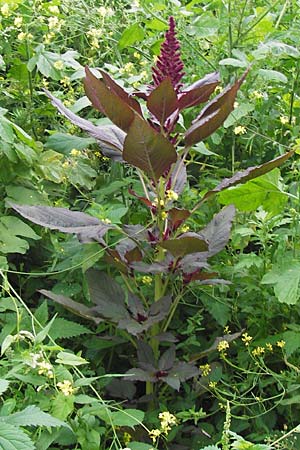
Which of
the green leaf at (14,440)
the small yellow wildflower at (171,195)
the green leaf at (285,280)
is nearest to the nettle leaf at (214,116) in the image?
the small yellow wildflower at (171,195)

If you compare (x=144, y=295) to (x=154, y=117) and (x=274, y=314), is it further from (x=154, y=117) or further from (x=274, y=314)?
(x=154, y=117)

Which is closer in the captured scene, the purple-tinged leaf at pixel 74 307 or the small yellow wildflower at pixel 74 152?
the purple-tinged leaf at pixel 74 307

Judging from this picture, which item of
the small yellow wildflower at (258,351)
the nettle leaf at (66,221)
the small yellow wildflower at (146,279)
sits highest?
the nettle leaf at (66,221)

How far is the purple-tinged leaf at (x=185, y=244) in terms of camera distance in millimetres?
1405

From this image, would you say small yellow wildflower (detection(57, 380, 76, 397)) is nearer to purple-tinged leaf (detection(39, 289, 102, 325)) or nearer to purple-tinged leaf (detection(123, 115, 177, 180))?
purple-tinged leaf (detection(39, 289, 102, 325))

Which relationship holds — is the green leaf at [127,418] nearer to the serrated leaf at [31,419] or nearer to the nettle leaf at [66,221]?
the serrated leaf at [31,419]

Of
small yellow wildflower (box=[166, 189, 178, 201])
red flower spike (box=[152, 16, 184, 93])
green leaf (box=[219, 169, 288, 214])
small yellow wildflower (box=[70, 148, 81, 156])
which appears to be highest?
red flower spike (box=[152, 16, 184, 93])

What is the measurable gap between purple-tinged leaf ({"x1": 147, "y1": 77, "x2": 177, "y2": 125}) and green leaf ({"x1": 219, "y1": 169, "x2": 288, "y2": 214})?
0.33 m

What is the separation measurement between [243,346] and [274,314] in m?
0.11

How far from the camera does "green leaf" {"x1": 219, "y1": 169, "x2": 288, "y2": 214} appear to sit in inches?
65.4

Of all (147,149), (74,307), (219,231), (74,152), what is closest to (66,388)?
(74,307)

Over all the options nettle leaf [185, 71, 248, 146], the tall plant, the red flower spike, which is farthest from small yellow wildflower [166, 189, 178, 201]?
the red flower spike

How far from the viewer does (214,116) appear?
140 centimetres

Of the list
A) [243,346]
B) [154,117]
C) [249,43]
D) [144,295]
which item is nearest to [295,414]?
[243,346]
